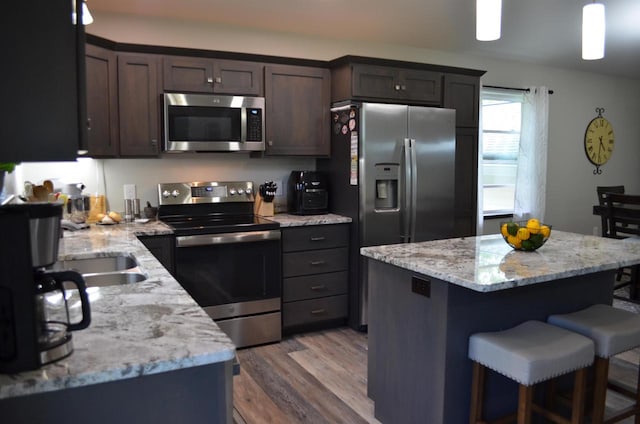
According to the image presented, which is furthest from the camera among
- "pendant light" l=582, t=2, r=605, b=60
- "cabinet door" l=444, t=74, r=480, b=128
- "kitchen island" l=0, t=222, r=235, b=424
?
"cabinet door" l=444, t=74, r=480, b=128

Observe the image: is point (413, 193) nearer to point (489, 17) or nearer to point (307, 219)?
point (307, 219)

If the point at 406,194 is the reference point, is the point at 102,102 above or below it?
above

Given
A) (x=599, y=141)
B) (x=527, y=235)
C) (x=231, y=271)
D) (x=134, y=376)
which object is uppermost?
(x=599, y=141)

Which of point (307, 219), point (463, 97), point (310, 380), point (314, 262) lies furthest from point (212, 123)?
point (463, 97)

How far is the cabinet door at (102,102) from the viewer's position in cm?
325

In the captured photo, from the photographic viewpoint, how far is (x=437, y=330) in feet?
6.87

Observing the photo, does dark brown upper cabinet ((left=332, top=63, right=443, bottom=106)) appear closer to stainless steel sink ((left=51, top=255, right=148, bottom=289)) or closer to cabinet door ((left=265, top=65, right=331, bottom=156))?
cabinet door ((left=265, top=65, right=331, bottom=156))

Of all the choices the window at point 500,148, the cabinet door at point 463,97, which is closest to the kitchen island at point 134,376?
the cabinet door at point 463,97

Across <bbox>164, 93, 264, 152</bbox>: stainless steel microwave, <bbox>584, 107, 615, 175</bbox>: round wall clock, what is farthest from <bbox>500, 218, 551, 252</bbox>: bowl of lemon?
<bbox>584, 107, 615, 175</bbox>: round wall clock

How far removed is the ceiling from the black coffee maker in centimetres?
282

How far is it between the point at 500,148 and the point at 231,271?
361 cm

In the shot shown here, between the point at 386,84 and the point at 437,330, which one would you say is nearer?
the point at 437,330

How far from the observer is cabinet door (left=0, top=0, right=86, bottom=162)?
93cm

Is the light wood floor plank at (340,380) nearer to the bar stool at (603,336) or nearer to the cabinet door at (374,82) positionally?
the bar stool at (603,336)
